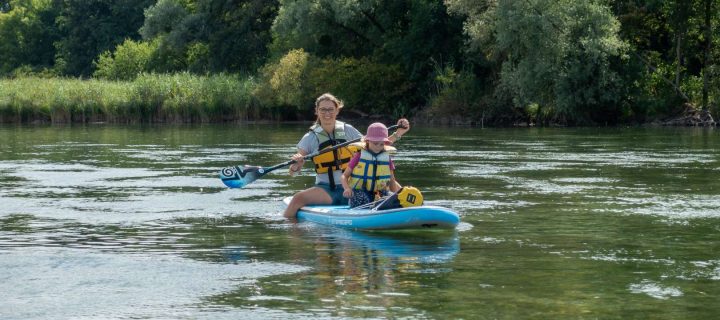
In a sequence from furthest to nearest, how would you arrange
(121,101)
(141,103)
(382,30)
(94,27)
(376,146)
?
(94,27) < (382,30) < (141,103) < (121,101) < (376,146)

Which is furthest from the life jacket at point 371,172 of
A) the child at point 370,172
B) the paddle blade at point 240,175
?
the paddle blade at point 240,175

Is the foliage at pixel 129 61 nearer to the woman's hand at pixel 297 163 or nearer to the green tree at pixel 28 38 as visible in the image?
the green tree at pixel 28 38

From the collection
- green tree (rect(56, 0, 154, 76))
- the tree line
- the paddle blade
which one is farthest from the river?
green tree (rect(56, 0, 154, 76))

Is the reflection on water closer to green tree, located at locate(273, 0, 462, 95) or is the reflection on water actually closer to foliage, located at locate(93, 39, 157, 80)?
green tree, located at locate(273, 0, 462, 95)

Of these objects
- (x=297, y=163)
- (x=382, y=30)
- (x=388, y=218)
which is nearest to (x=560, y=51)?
(x=382, y=30)

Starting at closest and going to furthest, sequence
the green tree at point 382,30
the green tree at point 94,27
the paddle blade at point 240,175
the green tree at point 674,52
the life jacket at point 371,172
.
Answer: the life jacket at point 371,172 → the paddle blade at point 240,175 → the green tree at point 674,52 → the green tree at point 382,30 → the green tree at point 94,27

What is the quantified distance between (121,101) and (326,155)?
37554mm

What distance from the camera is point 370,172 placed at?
13.0m

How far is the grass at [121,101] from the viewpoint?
1951 inches

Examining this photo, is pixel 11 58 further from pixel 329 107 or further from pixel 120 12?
pixel 329 107

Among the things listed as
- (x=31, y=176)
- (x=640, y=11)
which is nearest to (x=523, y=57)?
(x=640, y=11)

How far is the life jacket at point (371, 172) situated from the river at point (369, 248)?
675 mm

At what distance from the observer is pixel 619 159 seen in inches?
956

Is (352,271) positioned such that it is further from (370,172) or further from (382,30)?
(382,30)
